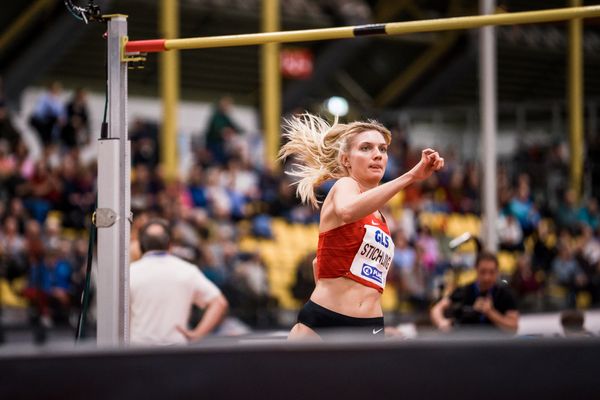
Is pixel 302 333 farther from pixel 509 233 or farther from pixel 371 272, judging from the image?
pixel 509 233

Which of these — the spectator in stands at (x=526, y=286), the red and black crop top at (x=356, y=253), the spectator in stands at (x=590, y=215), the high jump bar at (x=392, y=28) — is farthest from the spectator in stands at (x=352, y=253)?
the spectator in stands at (x=590, y=215)

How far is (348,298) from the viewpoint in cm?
589

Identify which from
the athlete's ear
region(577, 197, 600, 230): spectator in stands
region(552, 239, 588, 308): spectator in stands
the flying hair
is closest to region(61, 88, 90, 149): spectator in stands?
region(552, 239, 588, 308): spectator in stands

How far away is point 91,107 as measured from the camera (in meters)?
24.1

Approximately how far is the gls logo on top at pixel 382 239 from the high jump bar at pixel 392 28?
1.09 m

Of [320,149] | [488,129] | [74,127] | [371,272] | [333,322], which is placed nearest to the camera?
[333,322]

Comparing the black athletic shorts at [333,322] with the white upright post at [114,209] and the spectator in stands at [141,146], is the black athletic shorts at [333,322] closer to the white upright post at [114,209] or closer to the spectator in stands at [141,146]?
the white upright post at [114,209]

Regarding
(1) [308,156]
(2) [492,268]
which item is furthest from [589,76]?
(1) [308,156]

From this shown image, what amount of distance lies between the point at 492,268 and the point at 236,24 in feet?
58.2

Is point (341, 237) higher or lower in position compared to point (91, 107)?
lower

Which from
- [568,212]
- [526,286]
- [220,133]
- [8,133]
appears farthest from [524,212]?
[8,133]

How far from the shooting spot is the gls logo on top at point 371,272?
5.91 m

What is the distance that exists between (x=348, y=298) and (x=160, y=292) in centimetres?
220

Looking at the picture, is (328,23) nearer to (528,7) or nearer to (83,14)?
(528,7)
